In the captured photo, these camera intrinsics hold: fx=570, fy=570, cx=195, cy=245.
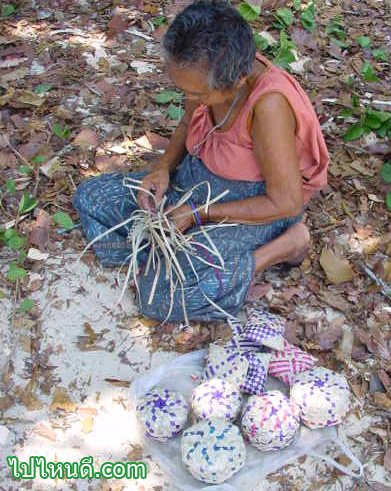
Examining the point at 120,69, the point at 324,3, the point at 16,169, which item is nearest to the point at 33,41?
the point at 120,69

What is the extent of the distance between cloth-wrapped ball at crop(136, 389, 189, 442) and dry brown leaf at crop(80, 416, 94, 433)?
18 cm

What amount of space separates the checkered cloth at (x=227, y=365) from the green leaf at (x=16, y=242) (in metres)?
1.00

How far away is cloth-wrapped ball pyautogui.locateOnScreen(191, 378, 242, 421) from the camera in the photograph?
1781mm

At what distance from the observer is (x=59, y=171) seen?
274cm

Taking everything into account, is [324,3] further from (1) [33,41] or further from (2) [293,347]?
(2) [293,347]

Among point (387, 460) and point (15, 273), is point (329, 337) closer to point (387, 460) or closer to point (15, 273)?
point (387, 460)

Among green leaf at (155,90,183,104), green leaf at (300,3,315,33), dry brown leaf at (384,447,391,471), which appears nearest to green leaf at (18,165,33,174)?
green leaf at (155,90,183,104)

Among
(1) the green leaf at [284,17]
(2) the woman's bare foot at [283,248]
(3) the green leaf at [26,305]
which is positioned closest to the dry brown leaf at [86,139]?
(3) the green leaf at [26,305]

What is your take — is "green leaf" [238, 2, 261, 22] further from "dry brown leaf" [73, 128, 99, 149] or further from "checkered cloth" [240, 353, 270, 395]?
"checkered cloth" [240, 353, 270, 395]

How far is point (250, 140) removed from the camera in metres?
1.92

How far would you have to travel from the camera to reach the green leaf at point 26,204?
2545mm

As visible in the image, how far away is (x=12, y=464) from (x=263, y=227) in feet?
3.90

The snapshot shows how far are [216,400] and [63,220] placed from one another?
1.14 m

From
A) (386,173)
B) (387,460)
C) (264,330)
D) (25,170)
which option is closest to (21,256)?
(25,170)
